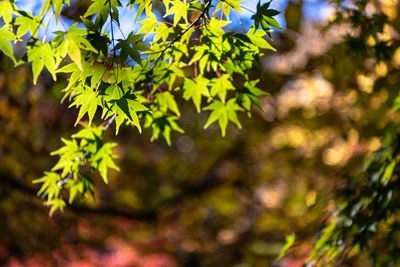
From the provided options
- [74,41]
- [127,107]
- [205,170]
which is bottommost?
[127,107]

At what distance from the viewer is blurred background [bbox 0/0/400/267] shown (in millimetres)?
2855

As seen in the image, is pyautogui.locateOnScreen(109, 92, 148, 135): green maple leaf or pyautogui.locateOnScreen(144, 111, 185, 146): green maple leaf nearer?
pyautogui.locateOnScreen(109, 92, 148, 135): green maple leaf

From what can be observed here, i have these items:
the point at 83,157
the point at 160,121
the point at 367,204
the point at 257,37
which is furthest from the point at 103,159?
the point at 367,204

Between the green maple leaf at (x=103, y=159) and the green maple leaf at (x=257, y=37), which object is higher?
the green maple leaf at (x=257, y=37)

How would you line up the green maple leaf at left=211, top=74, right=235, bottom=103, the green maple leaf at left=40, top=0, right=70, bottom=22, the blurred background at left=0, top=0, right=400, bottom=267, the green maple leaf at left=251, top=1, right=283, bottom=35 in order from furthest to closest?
the blurred background at left=0, top=0, right=400, bottom=267, the green maple leaf at left=211, top=74, right=235, bottom=103, the green maple leaf at left=251, top=1, right=283, bottom=35, the green maple leaf at left=40, top=0, right=70, bottom=22

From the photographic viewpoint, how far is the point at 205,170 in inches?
146

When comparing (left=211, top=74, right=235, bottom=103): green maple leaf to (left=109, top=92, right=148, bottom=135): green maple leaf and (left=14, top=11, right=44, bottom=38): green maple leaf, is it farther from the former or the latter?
(left=14, top=11, right=44, bottom=38): green maple leaf

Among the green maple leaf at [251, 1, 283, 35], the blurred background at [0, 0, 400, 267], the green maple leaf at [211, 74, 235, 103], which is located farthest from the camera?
the blurred background at [0, 0, 400, 267]

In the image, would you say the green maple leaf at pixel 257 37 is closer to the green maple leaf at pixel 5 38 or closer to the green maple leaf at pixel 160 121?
the green maple leaf at pixel 160 121

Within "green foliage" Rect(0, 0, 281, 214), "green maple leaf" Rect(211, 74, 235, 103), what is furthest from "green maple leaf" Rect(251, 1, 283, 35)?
"green maple leaf" Rect(211, 74, 235, 103)

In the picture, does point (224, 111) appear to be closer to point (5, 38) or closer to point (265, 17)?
point (265, 17)

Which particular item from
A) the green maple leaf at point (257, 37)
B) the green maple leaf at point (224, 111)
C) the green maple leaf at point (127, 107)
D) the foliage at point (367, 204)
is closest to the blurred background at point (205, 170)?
the foliage at point (367, 204)

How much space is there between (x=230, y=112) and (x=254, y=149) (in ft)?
7.96

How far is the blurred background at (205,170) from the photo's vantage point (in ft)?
9.37
